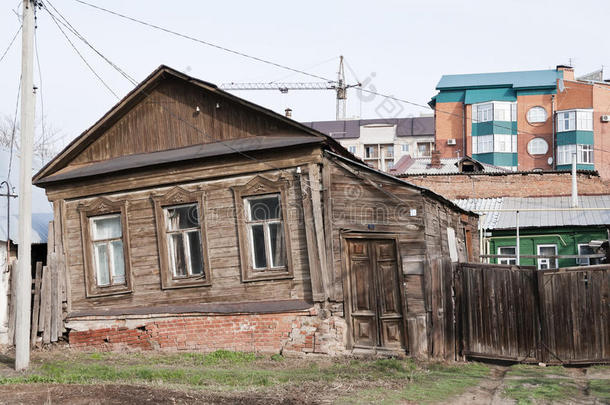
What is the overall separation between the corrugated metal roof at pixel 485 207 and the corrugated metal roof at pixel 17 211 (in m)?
14.9

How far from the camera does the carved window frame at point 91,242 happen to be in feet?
52.7

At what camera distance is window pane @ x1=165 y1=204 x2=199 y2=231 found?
15.5 meters

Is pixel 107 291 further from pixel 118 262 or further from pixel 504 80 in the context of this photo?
pixel 504 80

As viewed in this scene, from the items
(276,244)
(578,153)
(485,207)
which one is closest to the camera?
(276,244)

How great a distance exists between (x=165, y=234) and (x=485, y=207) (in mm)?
17516

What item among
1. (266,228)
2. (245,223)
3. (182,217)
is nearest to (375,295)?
Answer: (266,228)

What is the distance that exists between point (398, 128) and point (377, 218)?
58738 mm

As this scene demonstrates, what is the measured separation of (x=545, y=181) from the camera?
35.8 meters

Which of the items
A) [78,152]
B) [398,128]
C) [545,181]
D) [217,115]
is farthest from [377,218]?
[398,128]

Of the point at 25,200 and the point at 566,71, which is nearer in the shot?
the point at 25,200

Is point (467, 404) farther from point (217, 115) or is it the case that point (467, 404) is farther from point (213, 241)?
point (217, 115)

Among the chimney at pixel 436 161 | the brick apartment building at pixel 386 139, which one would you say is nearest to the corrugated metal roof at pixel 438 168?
the chimney at pixel 436 161

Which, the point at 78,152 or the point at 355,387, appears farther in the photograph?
the point at 78,152

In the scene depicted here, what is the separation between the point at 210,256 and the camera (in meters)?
15.2
